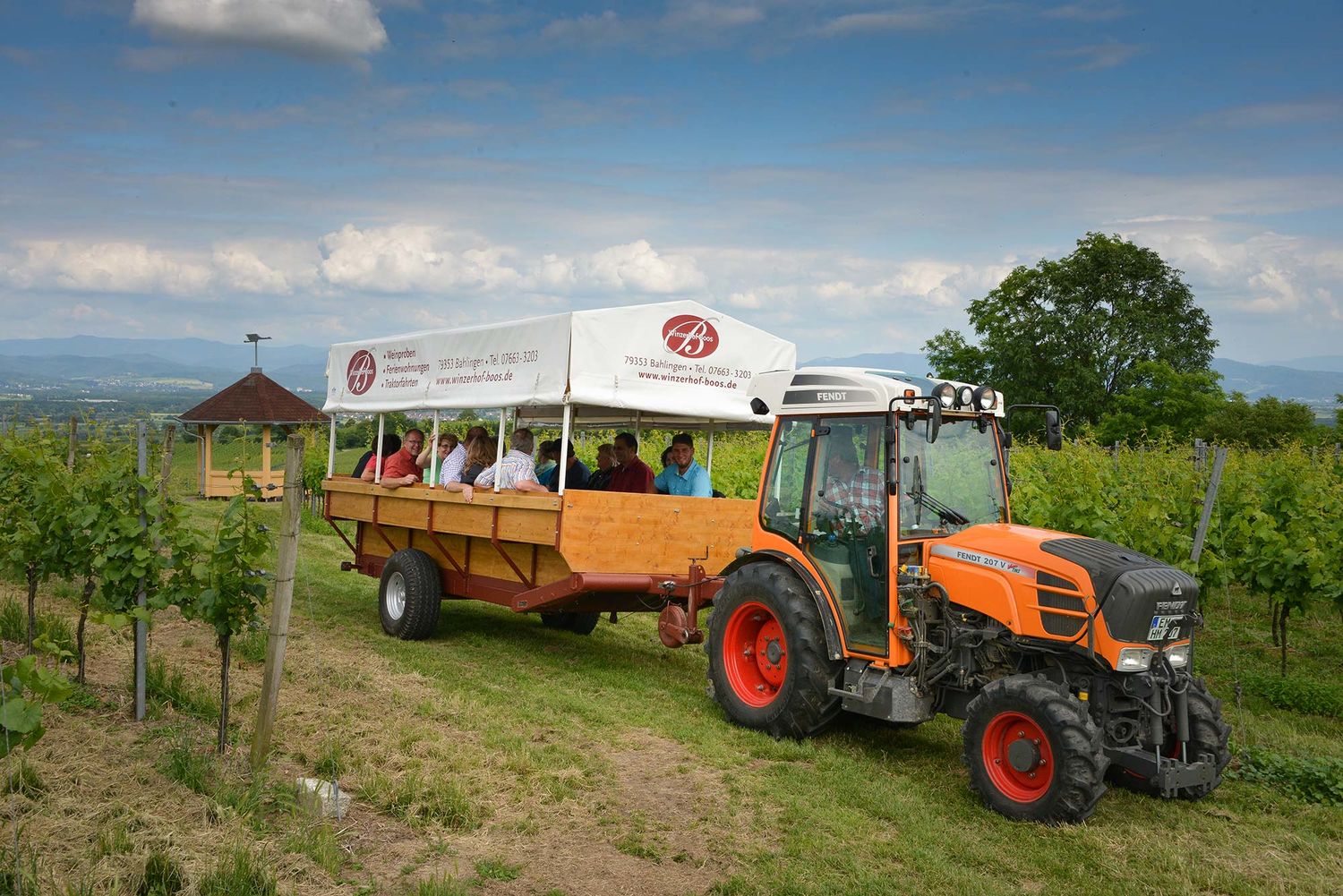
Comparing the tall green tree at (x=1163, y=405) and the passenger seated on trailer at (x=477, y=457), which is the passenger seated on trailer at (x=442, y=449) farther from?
the tall green tree at (x=1163, y=405)

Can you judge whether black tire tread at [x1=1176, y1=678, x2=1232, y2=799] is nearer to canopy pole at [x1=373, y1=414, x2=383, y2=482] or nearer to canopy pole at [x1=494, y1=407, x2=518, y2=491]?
canopy pole at [x1=494, y1=407, x2=518, y2=491]

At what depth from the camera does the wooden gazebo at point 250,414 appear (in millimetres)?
27656

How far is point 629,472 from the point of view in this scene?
31.4 feet

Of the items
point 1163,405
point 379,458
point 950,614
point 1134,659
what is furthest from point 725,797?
point 1163,405

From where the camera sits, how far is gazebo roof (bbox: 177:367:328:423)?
2967 centimetres

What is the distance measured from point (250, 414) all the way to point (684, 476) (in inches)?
931

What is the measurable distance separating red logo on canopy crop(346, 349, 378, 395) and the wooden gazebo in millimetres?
17170

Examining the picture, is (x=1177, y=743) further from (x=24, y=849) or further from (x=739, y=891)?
(x=24, y=849)

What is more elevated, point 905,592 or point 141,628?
point 905,592

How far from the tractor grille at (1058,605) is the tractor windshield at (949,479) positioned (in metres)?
0.86

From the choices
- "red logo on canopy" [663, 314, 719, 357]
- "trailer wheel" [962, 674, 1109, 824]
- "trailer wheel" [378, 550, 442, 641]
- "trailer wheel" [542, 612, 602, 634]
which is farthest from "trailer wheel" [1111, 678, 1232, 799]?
"trailer wheel" [378, 550, 442, 641]

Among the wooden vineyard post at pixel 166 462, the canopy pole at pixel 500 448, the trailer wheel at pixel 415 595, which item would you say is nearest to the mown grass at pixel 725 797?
the trailer wheel at pixel 415 595

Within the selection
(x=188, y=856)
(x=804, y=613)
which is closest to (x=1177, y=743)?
(x=804, y=613)

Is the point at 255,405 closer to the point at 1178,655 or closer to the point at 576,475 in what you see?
the point at 576,475
